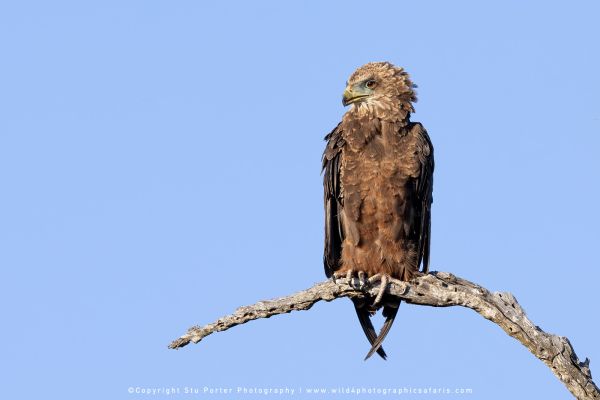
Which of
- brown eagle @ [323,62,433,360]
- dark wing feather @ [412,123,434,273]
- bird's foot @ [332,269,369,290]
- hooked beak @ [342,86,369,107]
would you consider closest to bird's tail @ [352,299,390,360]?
brown eagle @ [323,62,433,360]

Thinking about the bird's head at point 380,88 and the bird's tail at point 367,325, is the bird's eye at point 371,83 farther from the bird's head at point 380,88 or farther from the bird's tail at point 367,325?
the bird's tail at point 367,325

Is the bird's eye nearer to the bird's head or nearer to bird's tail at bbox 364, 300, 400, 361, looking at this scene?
the bird's head

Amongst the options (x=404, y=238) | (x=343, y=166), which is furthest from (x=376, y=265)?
(x=343, y=166)

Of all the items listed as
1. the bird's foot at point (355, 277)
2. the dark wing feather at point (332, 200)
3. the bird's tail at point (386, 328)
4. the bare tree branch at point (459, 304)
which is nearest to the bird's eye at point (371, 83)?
the dark wing feather at point (332, 200)

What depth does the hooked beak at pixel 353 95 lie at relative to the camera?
9.41 m

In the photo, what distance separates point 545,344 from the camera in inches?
295

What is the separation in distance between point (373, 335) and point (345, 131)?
189cm

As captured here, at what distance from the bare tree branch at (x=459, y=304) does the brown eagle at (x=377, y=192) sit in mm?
319

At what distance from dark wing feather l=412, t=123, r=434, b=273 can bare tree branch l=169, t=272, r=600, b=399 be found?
0.48 m

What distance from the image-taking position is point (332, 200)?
30.6ft

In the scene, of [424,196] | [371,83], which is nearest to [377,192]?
[424,196]

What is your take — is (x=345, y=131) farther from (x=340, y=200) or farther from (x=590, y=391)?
(x=590, y=391)

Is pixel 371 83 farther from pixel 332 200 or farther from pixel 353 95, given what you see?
pixel 332 200

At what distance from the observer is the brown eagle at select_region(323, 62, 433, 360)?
895 centimetres
